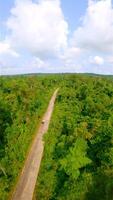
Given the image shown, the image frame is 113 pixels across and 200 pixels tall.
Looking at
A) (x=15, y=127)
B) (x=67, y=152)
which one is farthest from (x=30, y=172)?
(x=15, y=127)

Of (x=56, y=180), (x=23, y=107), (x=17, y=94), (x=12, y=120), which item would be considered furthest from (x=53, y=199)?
(x=17, y=94)

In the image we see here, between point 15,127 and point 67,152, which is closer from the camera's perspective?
point 67,152

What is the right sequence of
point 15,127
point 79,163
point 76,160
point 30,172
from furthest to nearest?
point 15,127, point 30,172, point 76,160, point 79,163

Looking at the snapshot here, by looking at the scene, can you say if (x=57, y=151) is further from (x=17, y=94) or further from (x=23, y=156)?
(x=17, y=94)

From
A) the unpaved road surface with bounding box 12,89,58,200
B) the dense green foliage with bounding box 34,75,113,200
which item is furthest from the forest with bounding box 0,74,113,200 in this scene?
the unpaved road surface with bounding box 12,89,58,200

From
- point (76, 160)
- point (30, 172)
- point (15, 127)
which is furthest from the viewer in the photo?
point (15, 127)

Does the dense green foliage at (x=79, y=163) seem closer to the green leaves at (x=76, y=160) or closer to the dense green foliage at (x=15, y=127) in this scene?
the green leaves at (x=76, y=160)

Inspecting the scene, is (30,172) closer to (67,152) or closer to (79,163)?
(67,152)

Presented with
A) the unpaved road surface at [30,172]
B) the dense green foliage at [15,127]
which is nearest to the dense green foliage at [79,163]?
the unpaved road surface at [30,172]

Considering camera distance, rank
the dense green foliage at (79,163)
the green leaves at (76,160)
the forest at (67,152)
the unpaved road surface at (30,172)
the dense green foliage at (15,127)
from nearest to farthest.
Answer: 1. the dense green foliage at (79,163)
2. the forest at (67,152)
3. the unpaved road surface at (30,172)
4. the green leaves at (76,160)
5. the dense green foliage at (15,127)

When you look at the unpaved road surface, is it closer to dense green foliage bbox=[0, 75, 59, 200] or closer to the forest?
the forest
